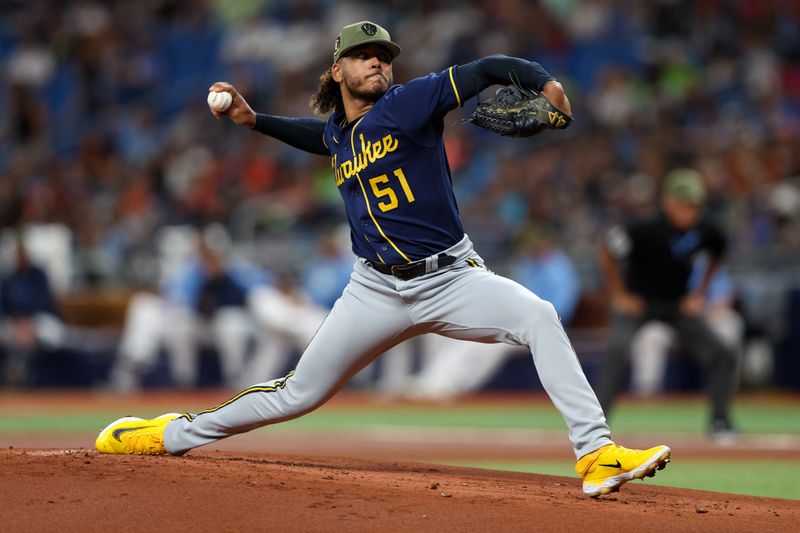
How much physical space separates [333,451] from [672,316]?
9.57 ft

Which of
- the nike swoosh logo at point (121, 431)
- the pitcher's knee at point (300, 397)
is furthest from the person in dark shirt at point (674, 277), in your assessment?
the nike swoosh logo at point (121, 431)

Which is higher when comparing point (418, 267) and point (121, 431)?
point (418, 267)

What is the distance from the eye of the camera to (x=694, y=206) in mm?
10094

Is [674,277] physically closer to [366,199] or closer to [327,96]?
[327,96]

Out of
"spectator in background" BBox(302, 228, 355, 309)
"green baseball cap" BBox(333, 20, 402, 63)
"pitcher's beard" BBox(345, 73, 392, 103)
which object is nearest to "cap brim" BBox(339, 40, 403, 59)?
"green baseball cap" BBox(333, 20, 402, 63)

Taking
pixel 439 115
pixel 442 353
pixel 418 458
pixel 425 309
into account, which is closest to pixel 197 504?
pixel 425 309

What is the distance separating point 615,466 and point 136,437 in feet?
7.48

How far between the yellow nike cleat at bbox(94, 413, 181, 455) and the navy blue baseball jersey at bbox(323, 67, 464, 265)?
134cm

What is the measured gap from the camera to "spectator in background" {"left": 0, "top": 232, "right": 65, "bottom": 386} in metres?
16.2

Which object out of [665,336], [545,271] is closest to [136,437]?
[545,271]

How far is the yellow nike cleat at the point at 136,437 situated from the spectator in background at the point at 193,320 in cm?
1000

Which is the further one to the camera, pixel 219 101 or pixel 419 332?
pixel 219 101

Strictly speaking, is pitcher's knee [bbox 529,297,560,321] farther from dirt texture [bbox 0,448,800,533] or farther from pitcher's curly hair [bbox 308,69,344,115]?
pitcher's curly hair [bbox 308,69,344,115]

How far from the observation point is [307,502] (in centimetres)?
488
